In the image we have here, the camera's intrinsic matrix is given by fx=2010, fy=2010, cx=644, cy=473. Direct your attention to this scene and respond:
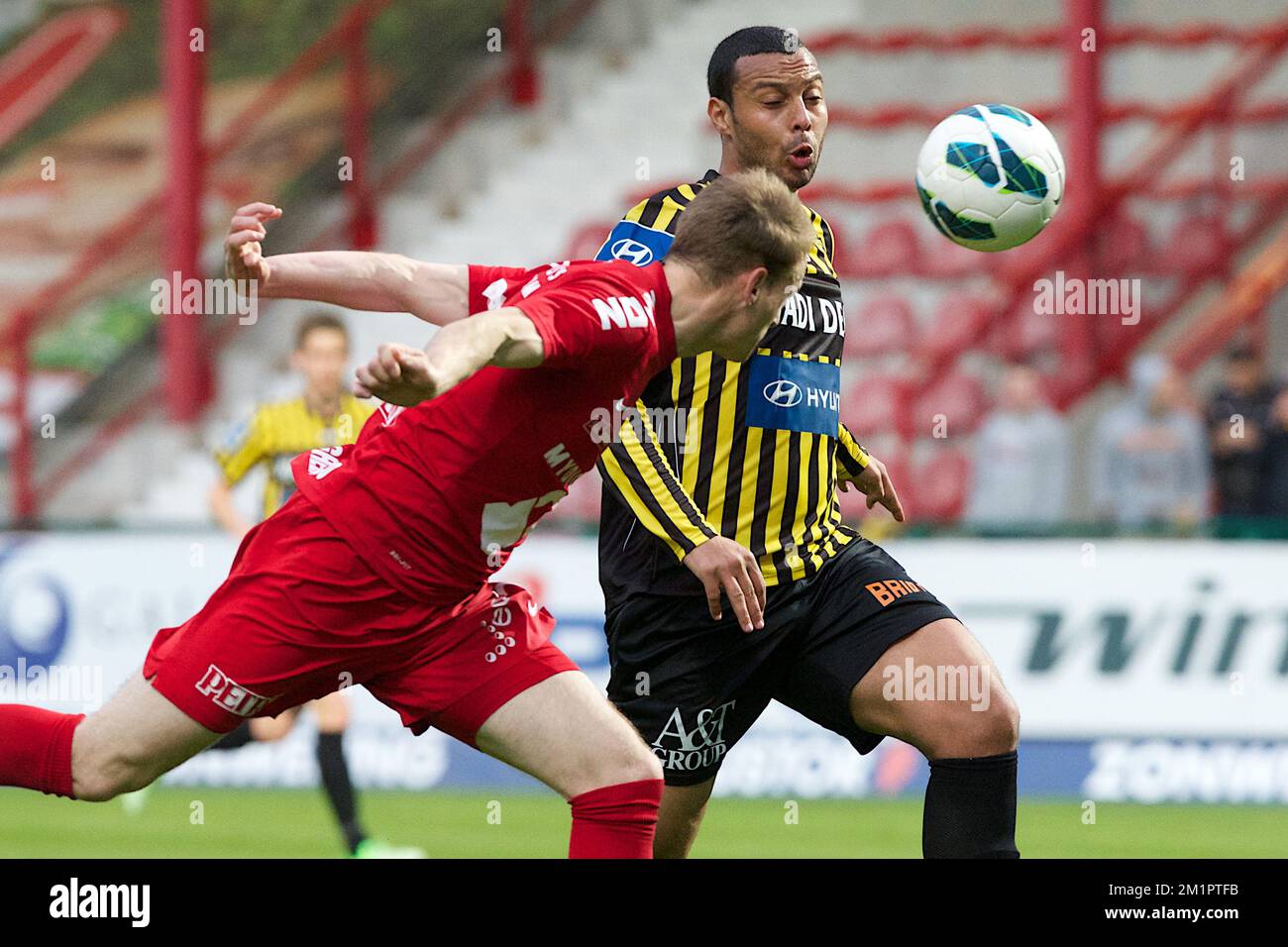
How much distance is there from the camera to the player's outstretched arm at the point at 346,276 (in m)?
4.61

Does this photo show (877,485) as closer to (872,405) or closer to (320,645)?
(320,645)

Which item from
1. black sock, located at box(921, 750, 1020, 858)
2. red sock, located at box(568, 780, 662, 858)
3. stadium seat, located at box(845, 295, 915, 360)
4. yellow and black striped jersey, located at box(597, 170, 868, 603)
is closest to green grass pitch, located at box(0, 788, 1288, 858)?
yellow and black striped jersey, located at box(597, 170, 868, 603)

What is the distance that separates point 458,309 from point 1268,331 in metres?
10.5

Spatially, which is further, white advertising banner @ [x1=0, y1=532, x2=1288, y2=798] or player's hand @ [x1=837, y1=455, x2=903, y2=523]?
white advertising banner @ [x1=0, y1=532, x2=1288, y2=798]

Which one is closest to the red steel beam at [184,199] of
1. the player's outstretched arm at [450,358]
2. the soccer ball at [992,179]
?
the soccer ball at [992,179]

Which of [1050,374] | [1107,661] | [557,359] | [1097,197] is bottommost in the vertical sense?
[1107,661]

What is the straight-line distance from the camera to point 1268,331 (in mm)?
14211

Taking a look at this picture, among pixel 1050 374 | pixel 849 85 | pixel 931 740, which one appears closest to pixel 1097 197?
pixel 1050 374

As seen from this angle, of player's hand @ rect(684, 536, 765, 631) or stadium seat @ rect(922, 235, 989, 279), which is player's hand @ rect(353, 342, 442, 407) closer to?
player's hand @ rect(684, 536, 765, 631)

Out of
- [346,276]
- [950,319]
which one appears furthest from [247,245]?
[950,319]

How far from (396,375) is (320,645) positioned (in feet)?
3.65

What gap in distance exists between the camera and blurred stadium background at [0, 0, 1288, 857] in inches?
388

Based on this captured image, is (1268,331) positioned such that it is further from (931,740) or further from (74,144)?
(74,144)

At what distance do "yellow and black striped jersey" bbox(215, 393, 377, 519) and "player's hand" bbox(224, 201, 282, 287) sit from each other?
3.64 m
